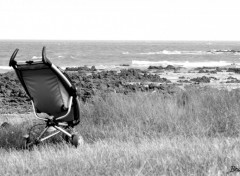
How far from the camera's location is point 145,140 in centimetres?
708

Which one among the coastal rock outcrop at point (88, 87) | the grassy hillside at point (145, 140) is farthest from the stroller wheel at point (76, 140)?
the coastal rock outcrop at point (88, 87)

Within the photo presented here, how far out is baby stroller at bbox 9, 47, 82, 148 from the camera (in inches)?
273

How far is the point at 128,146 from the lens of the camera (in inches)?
252

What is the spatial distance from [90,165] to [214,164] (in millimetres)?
1347

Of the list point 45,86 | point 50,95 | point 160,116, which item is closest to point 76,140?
→ point 50,95

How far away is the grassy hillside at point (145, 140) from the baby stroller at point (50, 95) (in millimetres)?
285

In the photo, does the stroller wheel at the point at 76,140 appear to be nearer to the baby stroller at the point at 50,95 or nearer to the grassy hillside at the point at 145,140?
the baby stroller at the point at 50,95

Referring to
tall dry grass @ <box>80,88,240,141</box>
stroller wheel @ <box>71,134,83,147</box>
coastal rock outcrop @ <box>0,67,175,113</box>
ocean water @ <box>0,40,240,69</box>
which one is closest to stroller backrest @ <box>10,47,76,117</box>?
stroller wheel @ <box>71,134,83,147</box>

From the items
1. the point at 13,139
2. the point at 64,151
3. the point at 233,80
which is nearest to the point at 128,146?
the point at 64,151

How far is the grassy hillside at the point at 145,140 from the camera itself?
517cm

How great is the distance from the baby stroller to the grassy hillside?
28 centimetres

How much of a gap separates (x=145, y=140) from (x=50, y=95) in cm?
159

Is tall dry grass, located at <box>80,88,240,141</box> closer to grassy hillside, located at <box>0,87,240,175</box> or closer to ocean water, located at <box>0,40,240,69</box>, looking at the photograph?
grassy hillside, located at <box>0,87,240,175</box>

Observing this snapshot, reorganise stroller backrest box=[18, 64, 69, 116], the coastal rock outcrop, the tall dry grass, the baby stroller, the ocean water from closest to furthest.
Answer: the baby stroller → stroller backrest box=[18, 64, 69, 116] → the tall dry grass → the coastal rock outcrop → the ocean water
